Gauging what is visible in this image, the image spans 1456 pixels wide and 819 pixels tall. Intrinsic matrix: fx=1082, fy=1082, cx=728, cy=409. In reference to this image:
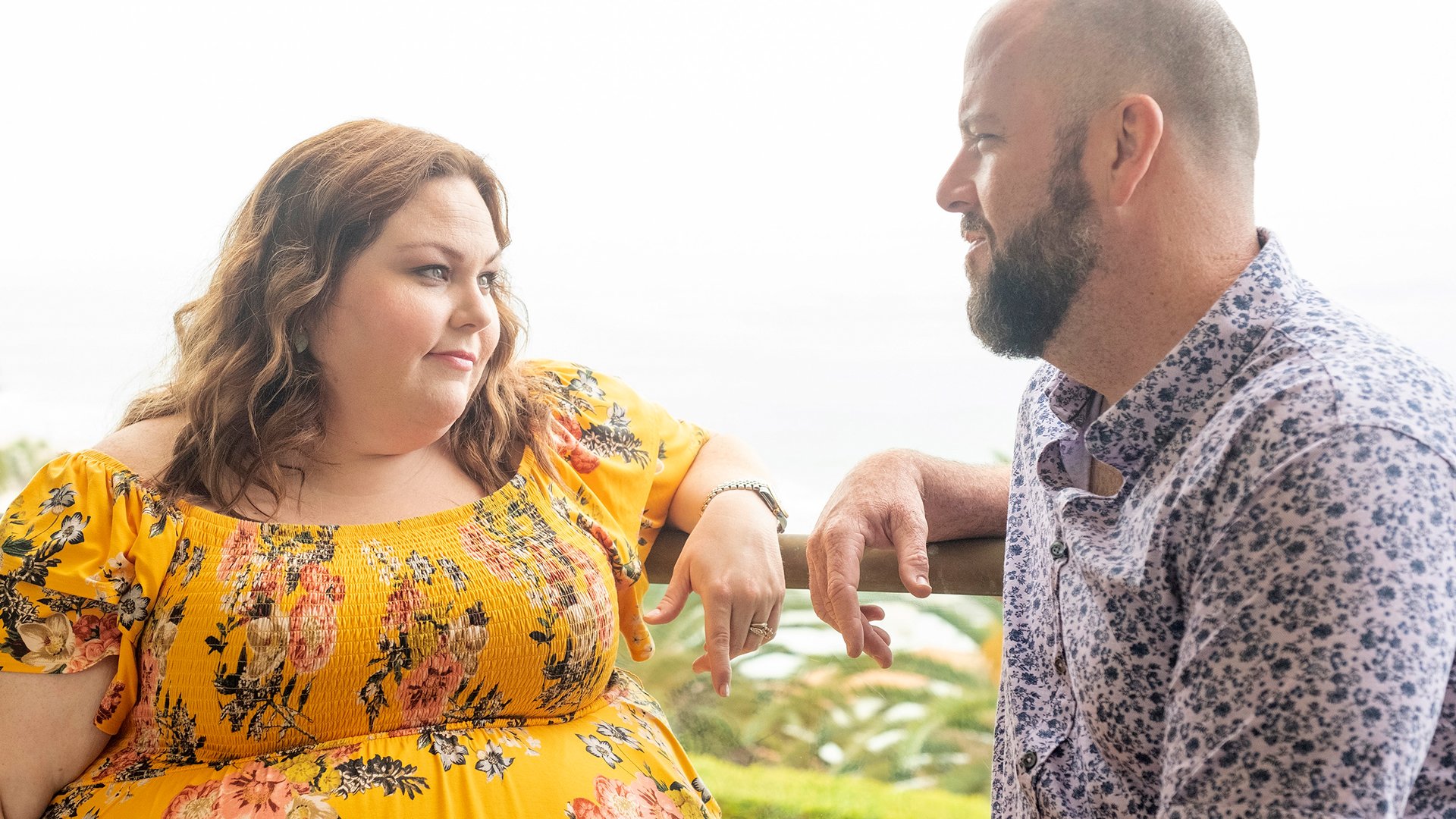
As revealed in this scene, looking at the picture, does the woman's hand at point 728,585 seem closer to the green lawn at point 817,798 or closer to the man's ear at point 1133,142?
the man's ear at point 1133,142

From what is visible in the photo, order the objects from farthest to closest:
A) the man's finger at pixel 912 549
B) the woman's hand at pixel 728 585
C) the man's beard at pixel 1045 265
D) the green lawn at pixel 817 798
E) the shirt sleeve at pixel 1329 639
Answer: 1. the green lawn at pixel 817 798
2. the woman's hand at pixel 728 585
3. the man's finger at pixel 912 549
4. the man's beard at pixel 1045 265
5. the shirt sleeve at pixel 1329 639

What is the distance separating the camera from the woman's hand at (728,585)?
1373mm

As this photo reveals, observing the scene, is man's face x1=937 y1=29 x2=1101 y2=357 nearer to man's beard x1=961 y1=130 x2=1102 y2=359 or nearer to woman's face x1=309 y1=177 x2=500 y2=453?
man's beard x1=961 y1=130 x2=1102 y2=359

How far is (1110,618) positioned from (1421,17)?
241 centimetres

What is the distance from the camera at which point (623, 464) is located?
67.4 inches

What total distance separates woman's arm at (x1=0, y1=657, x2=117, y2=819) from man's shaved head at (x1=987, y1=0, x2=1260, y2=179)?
54.0 inches

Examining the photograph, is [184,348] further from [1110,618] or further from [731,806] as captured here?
[731,806]

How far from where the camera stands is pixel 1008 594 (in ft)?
4.47

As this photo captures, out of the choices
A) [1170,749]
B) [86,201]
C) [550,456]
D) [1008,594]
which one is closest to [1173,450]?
[1170,749]

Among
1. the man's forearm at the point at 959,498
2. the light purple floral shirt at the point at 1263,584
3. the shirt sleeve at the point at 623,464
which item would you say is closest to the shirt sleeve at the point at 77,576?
the shirt sleeve at the point at 623,464

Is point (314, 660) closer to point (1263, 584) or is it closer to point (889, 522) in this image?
point (889, 522)

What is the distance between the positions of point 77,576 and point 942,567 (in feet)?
3.60

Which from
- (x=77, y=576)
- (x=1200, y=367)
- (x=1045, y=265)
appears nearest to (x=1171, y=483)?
(x=1200, y=367)

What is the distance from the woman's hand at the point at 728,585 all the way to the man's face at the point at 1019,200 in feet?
1.40
